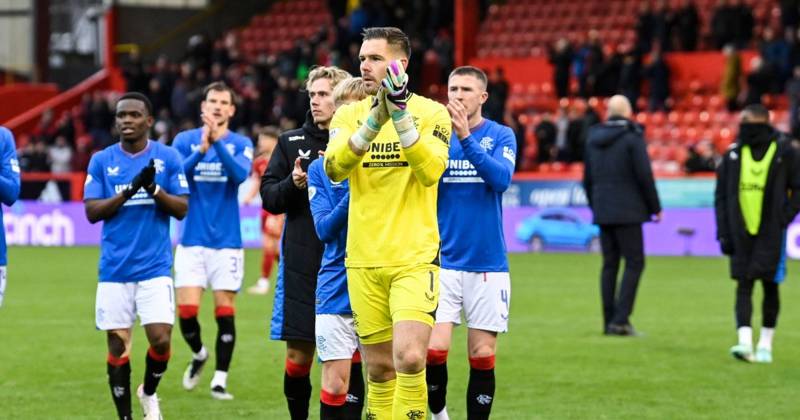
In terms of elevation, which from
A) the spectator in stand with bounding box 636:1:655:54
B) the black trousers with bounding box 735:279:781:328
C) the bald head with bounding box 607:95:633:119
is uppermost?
the spectator in stand with bounding box 636:1:655:54

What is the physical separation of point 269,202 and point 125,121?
1442 mm

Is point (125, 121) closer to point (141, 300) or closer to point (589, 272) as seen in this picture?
point (141, 300)

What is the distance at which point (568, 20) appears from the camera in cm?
3562

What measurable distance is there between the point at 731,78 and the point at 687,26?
95.9 inches

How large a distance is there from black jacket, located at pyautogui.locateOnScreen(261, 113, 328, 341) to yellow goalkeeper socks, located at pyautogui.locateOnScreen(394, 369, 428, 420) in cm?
143

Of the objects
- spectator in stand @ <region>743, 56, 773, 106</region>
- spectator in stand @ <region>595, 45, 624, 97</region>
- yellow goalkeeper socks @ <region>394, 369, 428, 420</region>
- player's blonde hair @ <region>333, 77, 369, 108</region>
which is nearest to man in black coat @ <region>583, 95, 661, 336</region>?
player's blonde hair @ <region>333, 77, 369, 108</region>

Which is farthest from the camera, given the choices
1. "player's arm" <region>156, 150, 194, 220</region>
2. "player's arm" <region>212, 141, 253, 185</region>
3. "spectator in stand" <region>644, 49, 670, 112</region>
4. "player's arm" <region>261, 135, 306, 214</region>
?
"spectator in stand" <region>644, 49, 670, 112</region>

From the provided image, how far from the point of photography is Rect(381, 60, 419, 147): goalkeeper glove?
21.0 feet

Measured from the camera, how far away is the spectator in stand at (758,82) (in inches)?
1128

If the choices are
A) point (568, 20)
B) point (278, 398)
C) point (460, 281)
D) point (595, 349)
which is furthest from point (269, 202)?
point (568, 20)

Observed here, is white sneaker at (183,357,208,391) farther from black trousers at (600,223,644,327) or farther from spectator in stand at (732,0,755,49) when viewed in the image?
spectator in stand at (732,0,755,49)

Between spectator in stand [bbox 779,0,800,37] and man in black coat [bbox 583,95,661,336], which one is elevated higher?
spectator in stand [bbox 779,0,800,37]

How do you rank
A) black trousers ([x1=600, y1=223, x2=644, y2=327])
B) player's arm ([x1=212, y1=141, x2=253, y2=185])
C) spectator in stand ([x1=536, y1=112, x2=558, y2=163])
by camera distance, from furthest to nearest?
1. spectator in stand ([x1=536, y1=112, x2=558, y2=163])
2. black trousers ([x1=600, y1=223, x2=644, y2=327])
3. player's arm ([x1=212, y1=141, x2=253, y2=185])

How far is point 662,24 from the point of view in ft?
104
